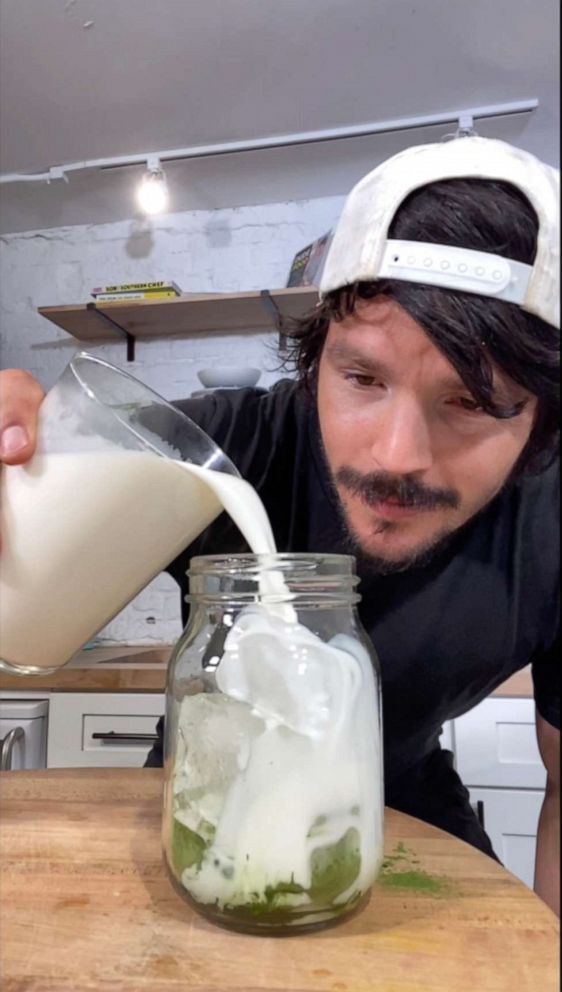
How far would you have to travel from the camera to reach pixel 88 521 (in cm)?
53

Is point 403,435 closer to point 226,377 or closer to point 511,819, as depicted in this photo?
point 511,819

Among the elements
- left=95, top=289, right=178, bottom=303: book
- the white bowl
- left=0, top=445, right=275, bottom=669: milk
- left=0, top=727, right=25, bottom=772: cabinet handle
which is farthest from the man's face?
left=95, top=289, right=178, bottom=303: book

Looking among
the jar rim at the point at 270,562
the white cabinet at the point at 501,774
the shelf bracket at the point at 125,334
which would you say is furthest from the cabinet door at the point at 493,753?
the shelf bracket at the point at 125,334

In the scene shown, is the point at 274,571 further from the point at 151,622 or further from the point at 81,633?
the point at 151,622

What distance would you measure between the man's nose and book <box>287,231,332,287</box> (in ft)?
4.47

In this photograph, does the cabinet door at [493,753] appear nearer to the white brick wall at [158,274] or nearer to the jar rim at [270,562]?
the white brick wall at [158,274]

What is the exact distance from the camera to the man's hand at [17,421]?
1.73ft

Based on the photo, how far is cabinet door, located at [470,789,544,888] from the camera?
4.99ft

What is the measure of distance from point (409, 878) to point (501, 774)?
1.16m

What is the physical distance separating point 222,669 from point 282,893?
119mm

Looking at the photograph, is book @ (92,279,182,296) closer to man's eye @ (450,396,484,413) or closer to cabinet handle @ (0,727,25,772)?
cabinet handle @ (0,727,25,772)

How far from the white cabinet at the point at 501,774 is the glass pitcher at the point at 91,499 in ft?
3.79

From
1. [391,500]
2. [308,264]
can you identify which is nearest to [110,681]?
[391,500]

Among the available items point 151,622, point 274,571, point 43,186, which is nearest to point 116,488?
point 274,571
